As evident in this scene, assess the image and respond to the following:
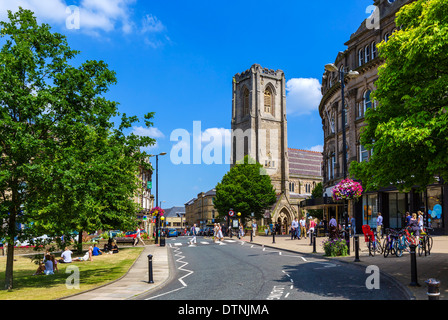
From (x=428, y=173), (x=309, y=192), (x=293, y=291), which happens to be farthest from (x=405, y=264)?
(x=309, y=192)

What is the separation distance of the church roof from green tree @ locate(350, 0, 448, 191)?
93.9 meters

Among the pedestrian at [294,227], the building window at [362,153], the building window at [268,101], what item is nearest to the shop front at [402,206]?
the building window at [362,153]

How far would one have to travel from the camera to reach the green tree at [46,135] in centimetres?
1216

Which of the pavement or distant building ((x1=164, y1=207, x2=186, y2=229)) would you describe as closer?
the pavement

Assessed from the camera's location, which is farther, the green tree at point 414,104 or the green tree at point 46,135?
the green tree at point 46,135

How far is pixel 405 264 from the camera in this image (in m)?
15.0

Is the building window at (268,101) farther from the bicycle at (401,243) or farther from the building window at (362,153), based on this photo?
the bicycle at (401,243)

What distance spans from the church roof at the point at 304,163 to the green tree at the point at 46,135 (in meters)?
93.5

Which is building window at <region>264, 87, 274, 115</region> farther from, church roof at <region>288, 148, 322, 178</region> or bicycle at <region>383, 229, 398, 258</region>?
bicycle at <region>383, 229, 398, 258</region>

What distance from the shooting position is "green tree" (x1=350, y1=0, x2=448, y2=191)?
10.1 meters

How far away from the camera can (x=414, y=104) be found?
10.6 metres

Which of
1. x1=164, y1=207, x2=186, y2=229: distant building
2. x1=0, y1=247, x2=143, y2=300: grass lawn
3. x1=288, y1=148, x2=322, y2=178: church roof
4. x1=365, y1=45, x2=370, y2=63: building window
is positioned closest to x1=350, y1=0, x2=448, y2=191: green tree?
x1=0, y1=247, x2=143, y2=300: grass lawn
